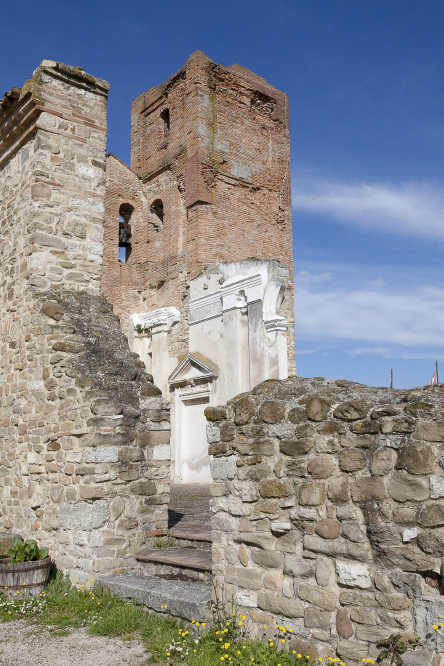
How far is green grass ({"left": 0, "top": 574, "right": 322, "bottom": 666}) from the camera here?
10.6 feet

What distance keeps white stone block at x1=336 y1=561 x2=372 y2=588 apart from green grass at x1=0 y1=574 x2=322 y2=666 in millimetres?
534

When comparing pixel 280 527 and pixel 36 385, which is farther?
pixel 36 385

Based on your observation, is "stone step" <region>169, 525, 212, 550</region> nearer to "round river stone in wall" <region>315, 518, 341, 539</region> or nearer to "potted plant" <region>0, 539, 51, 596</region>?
"potted plant" <region>0, 539, 51, 596</region>

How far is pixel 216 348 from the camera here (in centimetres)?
1508

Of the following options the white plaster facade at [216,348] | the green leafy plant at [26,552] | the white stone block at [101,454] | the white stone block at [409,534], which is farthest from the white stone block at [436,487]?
the white plaster facade at [216,348]

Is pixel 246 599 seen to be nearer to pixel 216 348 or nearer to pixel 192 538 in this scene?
pixel 192 538

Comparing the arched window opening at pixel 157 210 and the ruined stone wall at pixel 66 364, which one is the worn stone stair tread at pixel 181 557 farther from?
the arched window opening at pixel 157 210

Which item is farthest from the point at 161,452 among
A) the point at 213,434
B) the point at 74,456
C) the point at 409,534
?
the point at 409,534

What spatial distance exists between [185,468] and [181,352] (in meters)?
3.44

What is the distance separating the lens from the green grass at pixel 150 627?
3246 mm

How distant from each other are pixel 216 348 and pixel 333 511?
12.0 metres

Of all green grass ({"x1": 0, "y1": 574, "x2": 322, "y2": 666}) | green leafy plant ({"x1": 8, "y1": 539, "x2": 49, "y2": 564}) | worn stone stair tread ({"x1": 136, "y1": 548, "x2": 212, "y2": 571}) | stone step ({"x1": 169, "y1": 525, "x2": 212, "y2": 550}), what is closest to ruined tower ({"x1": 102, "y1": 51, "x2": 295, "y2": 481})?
stone step ({"x1": 169, "y1": 525, "x2": 212, "y2": 550})

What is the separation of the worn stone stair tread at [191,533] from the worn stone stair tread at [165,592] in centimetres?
65

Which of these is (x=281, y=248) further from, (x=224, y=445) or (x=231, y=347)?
(x=224, y=445)
